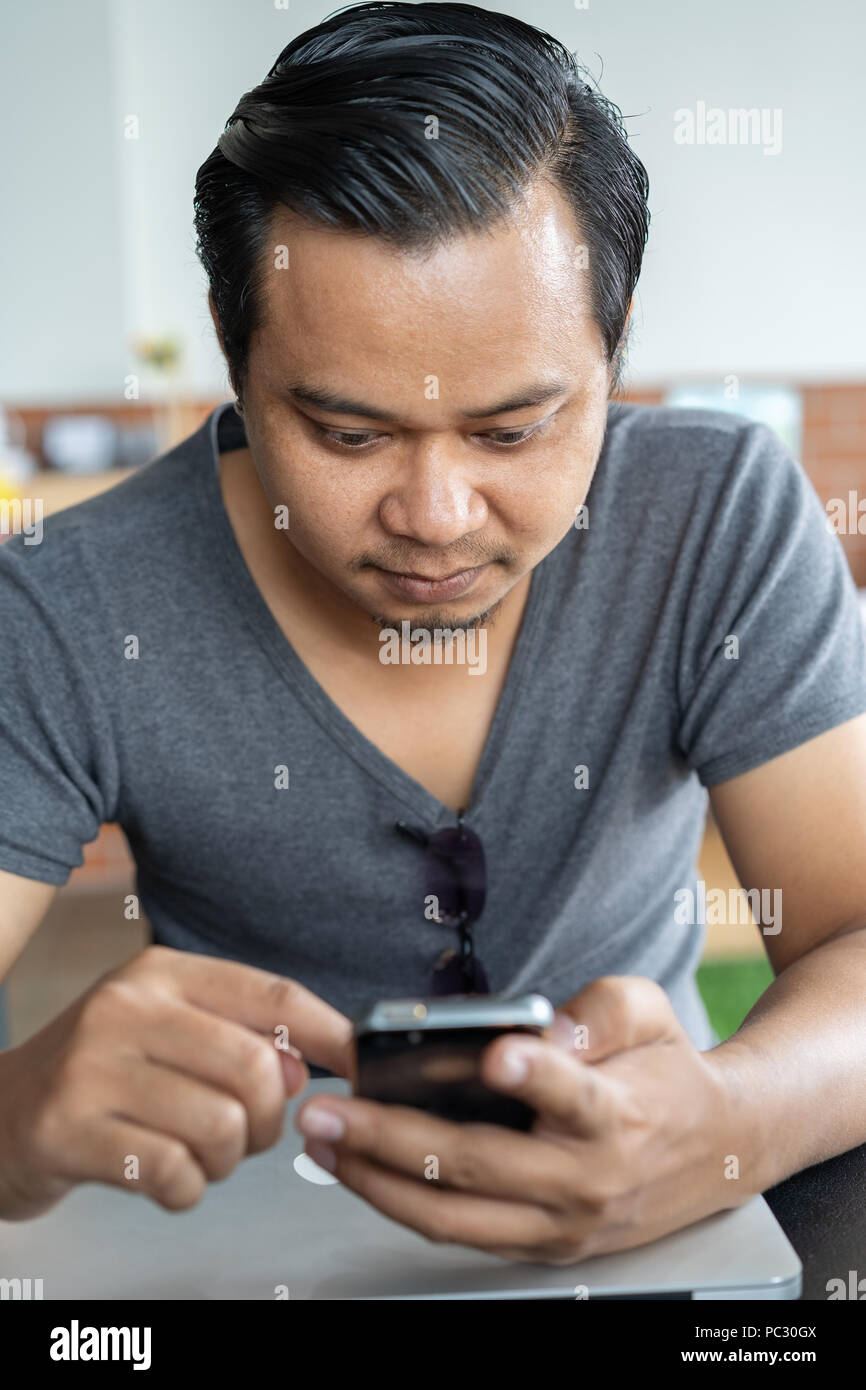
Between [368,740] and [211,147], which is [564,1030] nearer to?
[368,740]

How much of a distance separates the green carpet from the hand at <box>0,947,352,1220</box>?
1824 millimetres

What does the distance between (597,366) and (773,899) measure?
0.43m

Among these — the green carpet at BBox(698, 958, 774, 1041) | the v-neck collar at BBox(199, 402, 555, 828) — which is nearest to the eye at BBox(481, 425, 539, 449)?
the v-neck collar at BBox(199, 402, 555, 828)

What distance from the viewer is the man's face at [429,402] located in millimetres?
763

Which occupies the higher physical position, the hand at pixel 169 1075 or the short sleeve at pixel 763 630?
the short sleeve at pixel 763 630

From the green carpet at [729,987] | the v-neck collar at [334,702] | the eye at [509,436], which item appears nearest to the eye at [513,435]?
the eye at [509,436]

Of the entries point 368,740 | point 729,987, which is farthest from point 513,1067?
point 729,987

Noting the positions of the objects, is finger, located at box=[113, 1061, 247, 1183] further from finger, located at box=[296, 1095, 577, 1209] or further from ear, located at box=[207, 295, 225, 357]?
ear, located at box=[207, 295, 225, 357]

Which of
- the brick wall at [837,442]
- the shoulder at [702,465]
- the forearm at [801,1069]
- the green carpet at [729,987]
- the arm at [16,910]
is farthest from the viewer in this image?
the brick wall at [837,442]

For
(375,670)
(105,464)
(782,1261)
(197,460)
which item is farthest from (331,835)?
(105,464)

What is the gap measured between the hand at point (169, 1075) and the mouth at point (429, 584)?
317mm

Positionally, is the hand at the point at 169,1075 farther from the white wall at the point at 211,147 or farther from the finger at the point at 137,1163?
the white wall at the point at 211,147

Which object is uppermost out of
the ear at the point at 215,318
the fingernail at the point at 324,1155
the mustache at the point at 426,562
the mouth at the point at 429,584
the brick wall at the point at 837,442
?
the brick wall at the point at 837,442

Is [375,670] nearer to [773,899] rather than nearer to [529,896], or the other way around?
[529,896]
